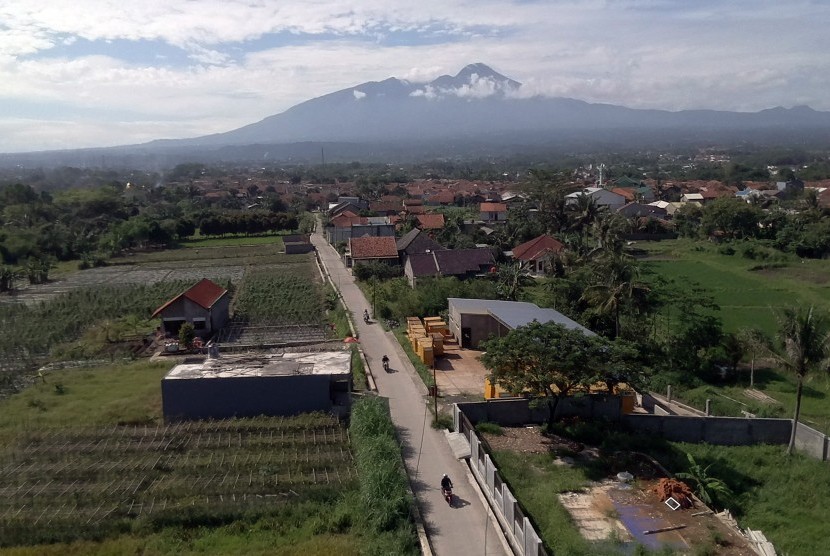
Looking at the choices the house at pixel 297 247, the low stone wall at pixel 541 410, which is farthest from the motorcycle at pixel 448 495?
the house at pixel 297 247

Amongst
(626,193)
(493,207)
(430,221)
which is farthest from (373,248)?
(626,193)

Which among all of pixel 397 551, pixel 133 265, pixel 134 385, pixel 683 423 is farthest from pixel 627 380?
pixel 133 265

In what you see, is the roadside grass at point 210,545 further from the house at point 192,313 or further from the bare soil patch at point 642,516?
the house at point 192,313

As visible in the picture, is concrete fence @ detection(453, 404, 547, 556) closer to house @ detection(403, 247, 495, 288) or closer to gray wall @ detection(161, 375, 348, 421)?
gray wall @ detection(161, 375, 348, 421)

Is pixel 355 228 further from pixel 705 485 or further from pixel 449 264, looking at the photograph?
pixel 705 485

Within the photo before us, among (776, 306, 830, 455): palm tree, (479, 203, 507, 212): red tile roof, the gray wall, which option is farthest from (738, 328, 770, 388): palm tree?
(479, 203, 507, 212): red tile roof
